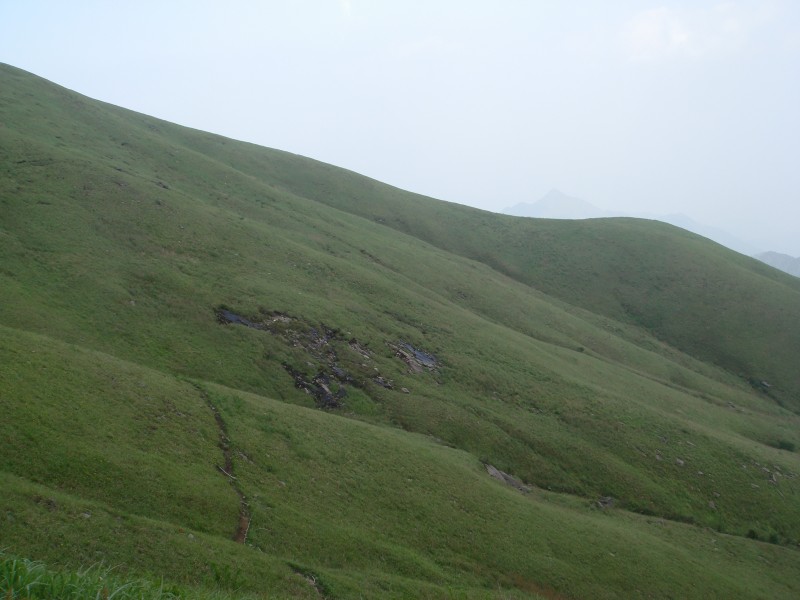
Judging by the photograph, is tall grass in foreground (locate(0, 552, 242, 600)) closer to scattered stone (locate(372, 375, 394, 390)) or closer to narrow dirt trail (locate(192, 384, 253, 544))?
narrow dirt trail (locate(192, 384, 253, 544))

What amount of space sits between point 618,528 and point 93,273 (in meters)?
39.8

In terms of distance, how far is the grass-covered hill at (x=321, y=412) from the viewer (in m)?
20.7

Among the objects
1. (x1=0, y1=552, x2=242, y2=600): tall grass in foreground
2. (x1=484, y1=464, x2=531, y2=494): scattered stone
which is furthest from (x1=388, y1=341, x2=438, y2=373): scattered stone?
(x1=0, y1=552, x2=242, y2=600): tall grass in foreground

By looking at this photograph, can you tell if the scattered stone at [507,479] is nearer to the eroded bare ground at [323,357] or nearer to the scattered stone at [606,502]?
the scattered stone at [606,502]

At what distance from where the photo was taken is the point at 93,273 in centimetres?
4125

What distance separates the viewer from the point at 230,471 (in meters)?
24.9

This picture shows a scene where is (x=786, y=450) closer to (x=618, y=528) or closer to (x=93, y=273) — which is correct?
(x=618, y=528)

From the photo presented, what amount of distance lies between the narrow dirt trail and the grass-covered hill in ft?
0.50

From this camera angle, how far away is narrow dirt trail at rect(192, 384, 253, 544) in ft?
70.3

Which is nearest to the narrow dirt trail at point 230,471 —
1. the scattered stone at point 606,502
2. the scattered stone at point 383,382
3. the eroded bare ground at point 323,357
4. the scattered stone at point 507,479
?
the eroded bare ground at point 323,357

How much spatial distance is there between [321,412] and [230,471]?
10923 millimetres

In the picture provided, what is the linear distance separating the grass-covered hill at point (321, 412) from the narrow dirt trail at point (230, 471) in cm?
15

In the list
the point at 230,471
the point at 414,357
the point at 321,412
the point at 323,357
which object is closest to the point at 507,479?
the point at 321,412

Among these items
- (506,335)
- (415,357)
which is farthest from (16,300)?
(506,335)
